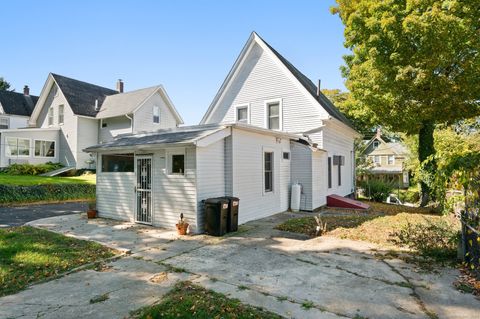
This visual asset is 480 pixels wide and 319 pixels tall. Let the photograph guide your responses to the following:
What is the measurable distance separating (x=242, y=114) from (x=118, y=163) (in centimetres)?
816

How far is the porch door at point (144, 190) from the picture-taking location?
31.9 feet

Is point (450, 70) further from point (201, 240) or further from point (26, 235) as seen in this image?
point (26, 235)

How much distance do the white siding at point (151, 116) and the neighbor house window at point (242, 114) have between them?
466 inches

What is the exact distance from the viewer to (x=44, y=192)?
16.0 meters

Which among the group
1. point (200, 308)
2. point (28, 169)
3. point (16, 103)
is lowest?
point (200, 308)

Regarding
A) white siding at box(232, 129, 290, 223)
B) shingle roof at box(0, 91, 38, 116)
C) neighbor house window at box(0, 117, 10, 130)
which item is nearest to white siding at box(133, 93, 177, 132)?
white siding at box(232, 129, 290, 223)

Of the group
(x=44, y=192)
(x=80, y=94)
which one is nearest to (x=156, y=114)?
(x=80, y=94)

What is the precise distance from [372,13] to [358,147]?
2009 cm

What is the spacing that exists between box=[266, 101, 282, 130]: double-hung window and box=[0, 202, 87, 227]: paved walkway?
10694mm

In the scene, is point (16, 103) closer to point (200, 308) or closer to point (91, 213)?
point (91, 213)

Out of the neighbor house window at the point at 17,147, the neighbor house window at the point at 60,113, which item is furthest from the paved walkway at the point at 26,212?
the neighbor house window at the point at 60,113

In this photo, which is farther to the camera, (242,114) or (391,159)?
(391,159)

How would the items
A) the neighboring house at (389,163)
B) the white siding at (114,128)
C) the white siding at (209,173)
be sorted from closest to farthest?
1. the white siding at (209,173)
2. the white siding at (114,128)
3. the neighboring house at (389,163)

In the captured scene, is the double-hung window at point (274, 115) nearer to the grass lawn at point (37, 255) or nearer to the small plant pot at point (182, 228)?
the small plant pot at point (182, 228)
